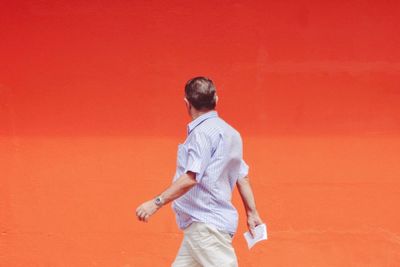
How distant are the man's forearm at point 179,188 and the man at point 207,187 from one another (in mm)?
29

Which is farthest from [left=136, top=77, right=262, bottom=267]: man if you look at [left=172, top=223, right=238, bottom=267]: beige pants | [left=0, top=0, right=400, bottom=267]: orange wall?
[left=0, top=0, right=400, bottom=267]: orange wall

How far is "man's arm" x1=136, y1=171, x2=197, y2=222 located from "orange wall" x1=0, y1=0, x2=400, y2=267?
6.10 feet

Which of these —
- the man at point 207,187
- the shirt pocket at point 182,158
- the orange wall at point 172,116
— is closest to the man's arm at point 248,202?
the man at point 207,187

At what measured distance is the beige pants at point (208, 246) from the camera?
4.70m

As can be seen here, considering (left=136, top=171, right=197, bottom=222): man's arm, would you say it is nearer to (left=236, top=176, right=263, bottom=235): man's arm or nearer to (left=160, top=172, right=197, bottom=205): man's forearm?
(left=160, top=172, right=197, bottom=205): man's forearm

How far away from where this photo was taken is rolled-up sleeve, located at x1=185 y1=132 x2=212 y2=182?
14.9ft

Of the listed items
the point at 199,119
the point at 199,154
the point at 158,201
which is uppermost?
the point at 199,119

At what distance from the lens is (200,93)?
469 centimetres

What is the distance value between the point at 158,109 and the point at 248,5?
105 centimetres

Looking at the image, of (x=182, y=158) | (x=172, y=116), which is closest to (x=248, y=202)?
(x=182, y=158)

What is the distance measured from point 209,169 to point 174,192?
0.86 ft

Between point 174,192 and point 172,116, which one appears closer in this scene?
point 174,192

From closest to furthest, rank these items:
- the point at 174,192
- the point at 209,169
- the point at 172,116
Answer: the point at 174,192 < the point at 209,169 < the point at 172,116

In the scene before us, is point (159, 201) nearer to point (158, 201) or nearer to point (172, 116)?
point (158, 201)
